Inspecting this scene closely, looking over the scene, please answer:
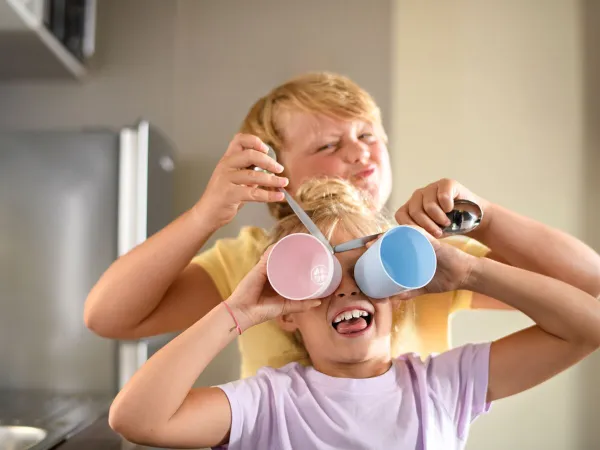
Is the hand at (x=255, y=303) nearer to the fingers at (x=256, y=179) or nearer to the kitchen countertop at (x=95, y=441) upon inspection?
the fingers at (x=256, y=179)

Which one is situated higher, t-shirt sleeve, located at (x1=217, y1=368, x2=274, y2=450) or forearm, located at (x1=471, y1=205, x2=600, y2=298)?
forearm, located at (x1=471, y1=205, x2=600, y2=298)

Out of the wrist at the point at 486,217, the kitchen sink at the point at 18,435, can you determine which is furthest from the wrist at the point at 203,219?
the kitchen sink at the point at 18,435

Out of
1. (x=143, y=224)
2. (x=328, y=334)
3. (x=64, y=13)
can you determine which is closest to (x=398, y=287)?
(x=328, y=334)

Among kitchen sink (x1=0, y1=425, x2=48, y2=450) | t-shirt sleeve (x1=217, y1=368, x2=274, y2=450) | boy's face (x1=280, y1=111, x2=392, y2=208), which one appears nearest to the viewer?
t-shirt sleeve (x1=217, y1=368, x2=274, y2=450)

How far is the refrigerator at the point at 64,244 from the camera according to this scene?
4.49 ft

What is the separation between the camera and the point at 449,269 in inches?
32.1

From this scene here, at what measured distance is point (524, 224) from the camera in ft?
3.14

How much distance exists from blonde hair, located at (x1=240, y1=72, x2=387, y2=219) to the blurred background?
0.51 metres

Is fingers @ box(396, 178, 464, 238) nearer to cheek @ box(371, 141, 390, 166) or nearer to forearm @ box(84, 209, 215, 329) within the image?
cheek @ box(371, 141, 390, 166)

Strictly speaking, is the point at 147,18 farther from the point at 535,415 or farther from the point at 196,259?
the point at 535,415

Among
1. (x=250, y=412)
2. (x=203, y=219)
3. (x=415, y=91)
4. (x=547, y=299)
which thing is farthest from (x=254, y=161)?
(x=415, y=91)

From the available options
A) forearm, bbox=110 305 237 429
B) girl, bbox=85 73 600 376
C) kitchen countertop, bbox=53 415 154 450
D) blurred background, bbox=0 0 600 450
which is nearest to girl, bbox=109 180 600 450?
forearm, bbox=110 305 237 429

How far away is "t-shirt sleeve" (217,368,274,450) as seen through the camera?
79 centimetres

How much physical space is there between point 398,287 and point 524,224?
359 millimetres
